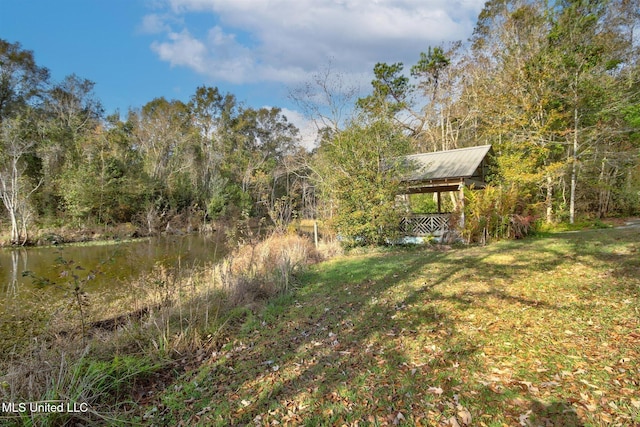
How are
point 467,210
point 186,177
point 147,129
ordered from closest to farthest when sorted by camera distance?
point 467,210
point 186,177
point 147,129

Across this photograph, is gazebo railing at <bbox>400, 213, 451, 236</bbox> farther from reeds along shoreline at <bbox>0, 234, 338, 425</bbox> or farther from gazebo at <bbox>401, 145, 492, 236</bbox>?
reeds along shoreline at <bbox>0, 234, 338, 425</bbox>

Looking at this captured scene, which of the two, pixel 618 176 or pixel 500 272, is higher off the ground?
pixel 618 176

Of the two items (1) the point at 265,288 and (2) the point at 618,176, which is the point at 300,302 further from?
(2) the point at 618,176

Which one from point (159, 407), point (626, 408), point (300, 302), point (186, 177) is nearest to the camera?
point (626, 408)

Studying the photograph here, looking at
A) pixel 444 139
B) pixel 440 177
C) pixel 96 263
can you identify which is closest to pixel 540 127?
pixel 440 177

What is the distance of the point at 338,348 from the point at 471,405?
1.59 metres

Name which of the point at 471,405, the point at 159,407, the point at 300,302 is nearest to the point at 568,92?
the point at 300,302

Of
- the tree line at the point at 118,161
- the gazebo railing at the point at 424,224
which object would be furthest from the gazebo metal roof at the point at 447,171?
the tree line at the point at 118,161

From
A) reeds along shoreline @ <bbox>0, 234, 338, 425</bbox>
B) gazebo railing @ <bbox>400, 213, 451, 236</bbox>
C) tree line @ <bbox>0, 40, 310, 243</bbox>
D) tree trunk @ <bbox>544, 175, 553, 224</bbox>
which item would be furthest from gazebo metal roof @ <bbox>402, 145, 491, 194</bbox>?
reeds along shoreline @ <bbox>0, 234, 338, 425</bbox>

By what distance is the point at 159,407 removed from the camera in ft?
9.90

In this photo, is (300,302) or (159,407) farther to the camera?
(300,302)

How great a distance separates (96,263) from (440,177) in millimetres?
13705

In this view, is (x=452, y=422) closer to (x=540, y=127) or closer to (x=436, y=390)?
(x=436, y=390)

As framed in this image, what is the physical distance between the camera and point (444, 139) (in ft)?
74.5
